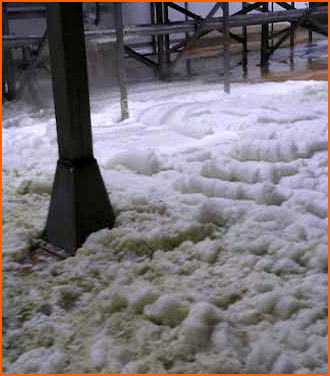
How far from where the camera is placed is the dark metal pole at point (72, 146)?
178 cm

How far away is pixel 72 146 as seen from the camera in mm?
1879

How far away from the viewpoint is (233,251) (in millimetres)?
1738

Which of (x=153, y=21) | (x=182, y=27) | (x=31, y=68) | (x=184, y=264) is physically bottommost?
(x=184, y=264)

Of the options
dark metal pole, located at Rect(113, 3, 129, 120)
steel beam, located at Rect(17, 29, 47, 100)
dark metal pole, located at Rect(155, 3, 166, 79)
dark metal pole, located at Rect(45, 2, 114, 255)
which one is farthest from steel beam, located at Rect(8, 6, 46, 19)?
dark metal pole, located at Rect(45, 2, 114, 255)

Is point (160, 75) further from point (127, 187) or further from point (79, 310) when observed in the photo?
point (79, 310)

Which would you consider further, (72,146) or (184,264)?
(72,146)

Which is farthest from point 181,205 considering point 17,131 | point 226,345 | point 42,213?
point 17,131

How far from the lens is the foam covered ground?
1.26 m

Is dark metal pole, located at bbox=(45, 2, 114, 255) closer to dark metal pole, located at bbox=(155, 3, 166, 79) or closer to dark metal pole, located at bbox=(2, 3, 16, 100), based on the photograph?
dark metal pole, located at bbox=(2, 3, 16, 100)

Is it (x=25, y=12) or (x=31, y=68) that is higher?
(x=25, y=12)

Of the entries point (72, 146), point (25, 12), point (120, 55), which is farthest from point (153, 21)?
point (72, 146)

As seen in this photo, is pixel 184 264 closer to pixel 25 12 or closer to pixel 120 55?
pixel 120 55

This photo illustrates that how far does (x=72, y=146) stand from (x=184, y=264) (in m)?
0.61

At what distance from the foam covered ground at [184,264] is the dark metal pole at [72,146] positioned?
0.08 meters
